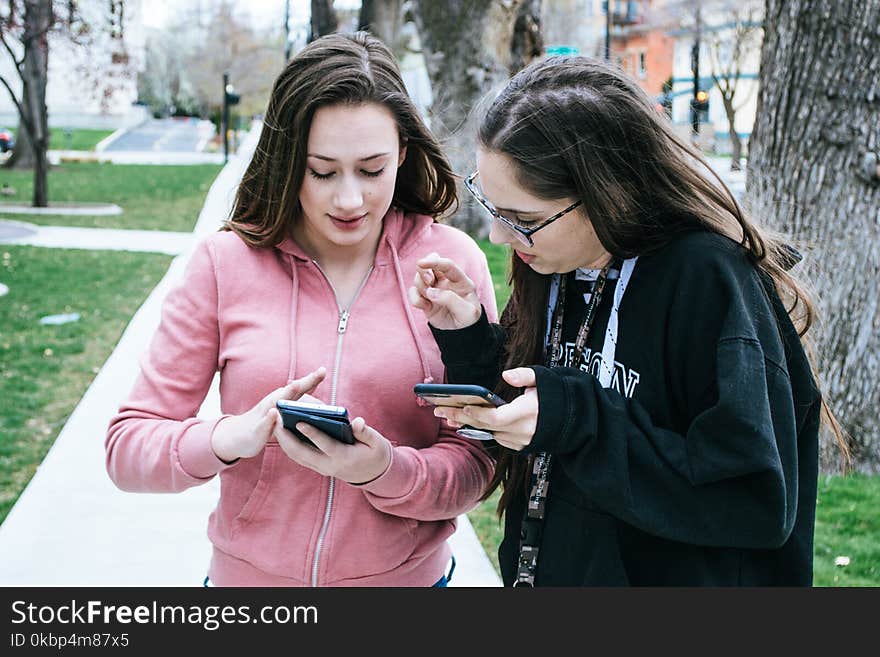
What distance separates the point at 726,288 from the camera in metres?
1.85

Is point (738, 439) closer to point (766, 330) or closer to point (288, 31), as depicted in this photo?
point (766, 330)

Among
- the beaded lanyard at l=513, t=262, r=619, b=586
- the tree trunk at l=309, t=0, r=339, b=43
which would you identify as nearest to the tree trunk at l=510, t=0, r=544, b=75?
the tree trunk at l=309, t=0, r=339, b=43

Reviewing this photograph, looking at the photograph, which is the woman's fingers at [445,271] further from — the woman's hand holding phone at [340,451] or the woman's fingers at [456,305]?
the woman's hand holding phone at [340,451]

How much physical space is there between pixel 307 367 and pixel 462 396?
0.45m

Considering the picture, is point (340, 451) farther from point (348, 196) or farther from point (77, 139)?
point (77, 139)

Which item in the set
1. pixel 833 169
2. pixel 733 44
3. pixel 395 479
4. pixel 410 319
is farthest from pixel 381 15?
pixel 733 44

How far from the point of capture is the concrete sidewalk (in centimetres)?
448

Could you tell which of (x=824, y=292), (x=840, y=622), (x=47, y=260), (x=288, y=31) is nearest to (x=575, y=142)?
(x=840, y=622)

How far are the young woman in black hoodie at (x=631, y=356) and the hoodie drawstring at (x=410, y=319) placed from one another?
0.08 metres

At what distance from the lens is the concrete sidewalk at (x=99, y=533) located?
4.48 metres

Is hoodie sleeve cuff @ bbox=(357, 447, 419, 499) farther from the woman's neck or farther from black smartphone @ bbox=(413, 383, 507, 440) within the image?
the woman's neck

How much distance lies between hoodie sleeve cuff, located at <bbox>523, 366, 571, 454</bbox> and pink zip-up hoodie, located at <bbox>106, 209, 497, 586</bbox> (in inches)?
15.8

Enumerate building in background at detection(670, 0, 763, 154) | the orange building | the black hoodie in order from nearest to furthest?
1. the black hoodie
2. building in background at detection(670, 0, 763, 154)
3. the orange building

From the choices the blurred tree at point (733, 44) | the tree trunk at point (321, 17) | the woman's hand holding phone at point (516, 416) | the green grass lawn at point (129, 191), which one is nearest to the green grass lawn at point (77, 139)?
the green grass lawn at point (129, 191)
